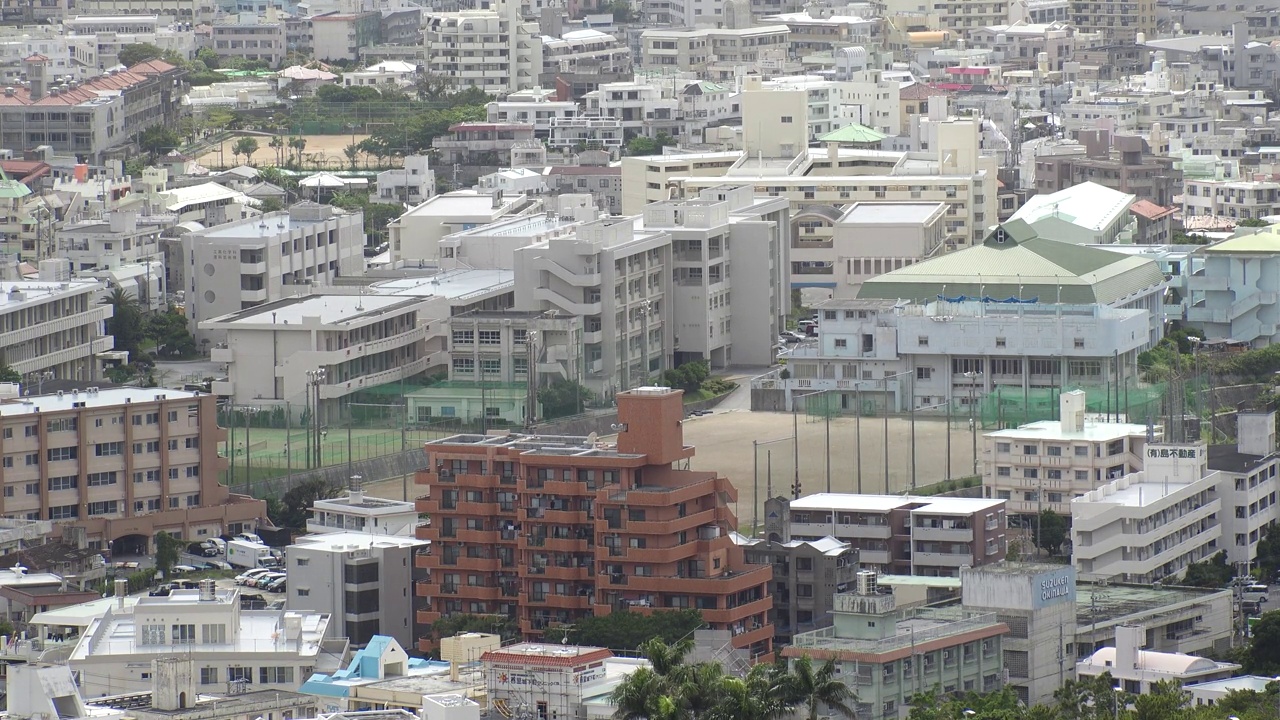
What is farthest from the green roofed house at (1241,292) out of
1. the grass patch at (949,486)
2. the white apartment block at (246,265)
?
the white apartment block at (246,265)

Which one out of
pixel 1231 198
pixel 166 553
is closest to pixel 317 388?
pixel 166 553

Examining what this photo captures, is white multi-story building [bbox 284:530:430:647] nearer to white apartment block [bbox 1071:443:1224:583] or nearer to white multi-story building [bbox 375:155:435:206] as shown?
white apartment block [bbox 1071:443:1224:583]

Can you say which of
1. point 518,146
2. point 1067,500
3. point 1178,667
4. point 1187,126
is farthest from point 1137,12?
point 1178,667

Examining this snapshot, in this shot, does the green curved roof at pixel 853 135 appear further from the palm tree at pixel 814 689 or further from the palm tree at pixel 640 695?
the palm tree at pixel 640 695

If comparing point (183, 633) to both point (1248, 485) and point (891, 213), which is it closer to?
point (1248, 485)

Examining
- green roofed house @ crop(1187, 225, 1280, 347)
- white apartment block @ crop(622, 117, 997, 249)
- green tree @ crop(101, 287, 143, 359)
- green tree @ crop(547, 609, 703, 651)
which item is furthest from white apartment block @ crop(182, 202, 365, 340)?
green tree @ crop(547, 609, 703, 651)

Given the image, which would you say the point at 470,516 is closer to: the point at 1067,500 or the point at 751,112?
the point at 1067,500
